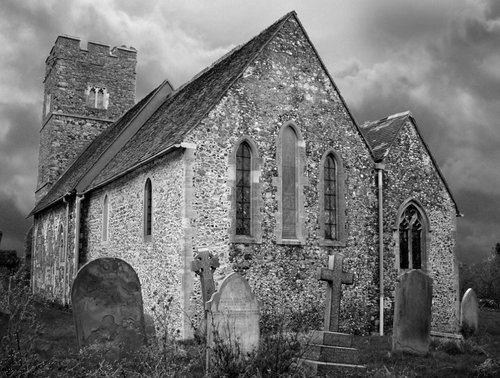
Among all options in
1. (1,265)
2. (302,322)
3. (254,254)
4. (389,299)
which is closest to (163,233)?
(254,254)

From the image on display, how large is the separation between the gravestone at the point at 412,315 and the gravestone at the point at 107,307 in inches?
207

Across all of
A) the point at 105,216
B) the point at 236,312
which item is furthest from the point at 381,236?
the point at 105,216

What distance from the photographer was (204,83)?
20.5 metres

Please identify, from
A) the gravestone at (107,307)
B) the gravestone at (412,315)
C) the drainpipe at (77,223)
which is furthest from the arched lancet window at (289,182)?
the drainpipe at (77,223)

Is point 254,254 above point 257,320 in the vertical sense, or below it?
above

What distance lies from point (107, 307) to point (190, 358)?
5.81ft

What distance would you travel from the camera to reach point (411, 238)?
1995cm

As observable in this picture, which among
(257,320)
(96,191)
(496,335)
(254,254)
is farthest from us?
(96,191)

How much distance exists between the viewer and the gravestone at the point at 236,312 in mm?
10203

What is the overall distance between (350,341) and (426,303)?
2.39m

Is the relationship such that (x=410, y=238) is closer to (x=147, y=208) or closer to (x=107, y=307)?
(x=147, y=208)

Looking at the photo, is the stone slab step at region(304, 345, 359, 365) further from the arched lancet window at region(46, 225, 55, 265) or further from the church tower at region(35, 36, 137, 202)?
the church tower at region(35, 36, 137, 202)

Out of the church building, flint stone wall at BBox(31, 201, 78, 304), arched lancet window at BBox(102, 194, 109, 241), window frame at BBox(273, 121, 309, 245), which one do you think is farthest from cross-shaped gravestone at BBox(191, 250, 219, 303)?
flint stone wall at BBox(31, 201, 78, 304)

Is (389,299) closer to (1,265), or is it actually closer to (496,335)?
(496,335)
